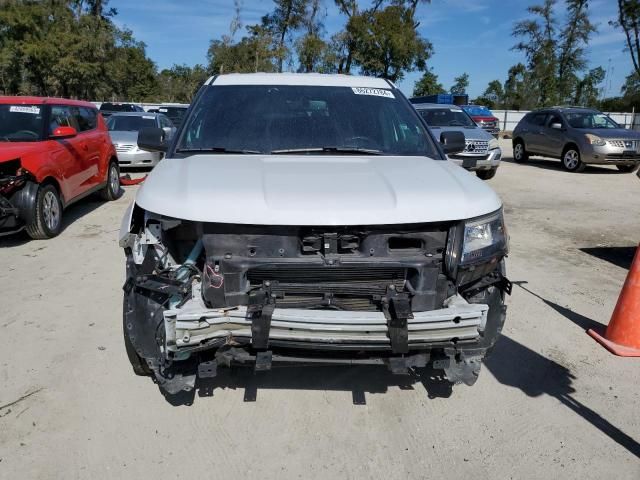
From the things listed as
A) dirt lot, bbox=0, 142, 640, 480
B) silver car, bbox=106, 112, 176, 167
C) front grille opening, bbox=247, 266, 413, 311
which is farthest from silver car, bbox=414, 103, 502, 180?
front grille opening, bbox=247, 266, 413, 311

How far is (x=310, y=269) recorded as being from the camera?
8.64ft

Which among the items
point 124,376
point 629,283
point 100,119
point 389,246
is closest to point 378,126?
point 389,246

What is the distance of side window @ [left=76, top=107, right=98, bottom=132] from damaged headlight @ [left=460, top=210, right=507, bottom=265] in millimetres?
7248

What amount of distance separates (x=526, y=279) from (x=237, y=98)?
3.57 metres

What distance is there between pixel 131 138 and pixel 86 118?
4.09 metres

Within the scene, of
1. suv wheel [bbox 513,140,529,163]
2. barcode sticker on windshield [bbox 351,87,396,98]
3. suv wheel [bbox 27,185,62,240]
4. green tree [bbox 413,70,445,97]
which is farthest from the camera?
green tree [bbox 413,70,445,97]

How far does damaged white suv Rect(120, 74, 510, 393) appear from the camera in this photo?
2518mm

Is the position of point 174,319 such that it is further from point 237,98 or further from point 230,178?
point 237,98

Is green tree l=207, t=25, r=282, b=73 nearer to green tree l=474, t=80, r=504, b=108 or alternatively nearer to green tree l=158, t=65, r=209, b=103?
green tree l=158, t=65, r=209, b=103

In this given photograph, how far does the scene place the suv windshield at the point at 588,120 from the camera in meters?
14.6

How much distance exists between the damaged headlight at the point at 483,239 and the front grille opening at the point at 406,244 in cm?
23

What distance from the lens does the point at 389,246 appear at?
2756mm

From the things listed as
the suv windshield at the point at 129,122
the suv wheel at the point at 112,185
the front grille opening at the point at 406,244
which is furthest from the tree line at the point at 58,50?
the front grille opening at the point at 406,244

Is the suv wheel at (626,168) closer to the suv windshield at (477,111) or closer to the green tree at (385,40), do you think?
the suv windshield at (477,111)
